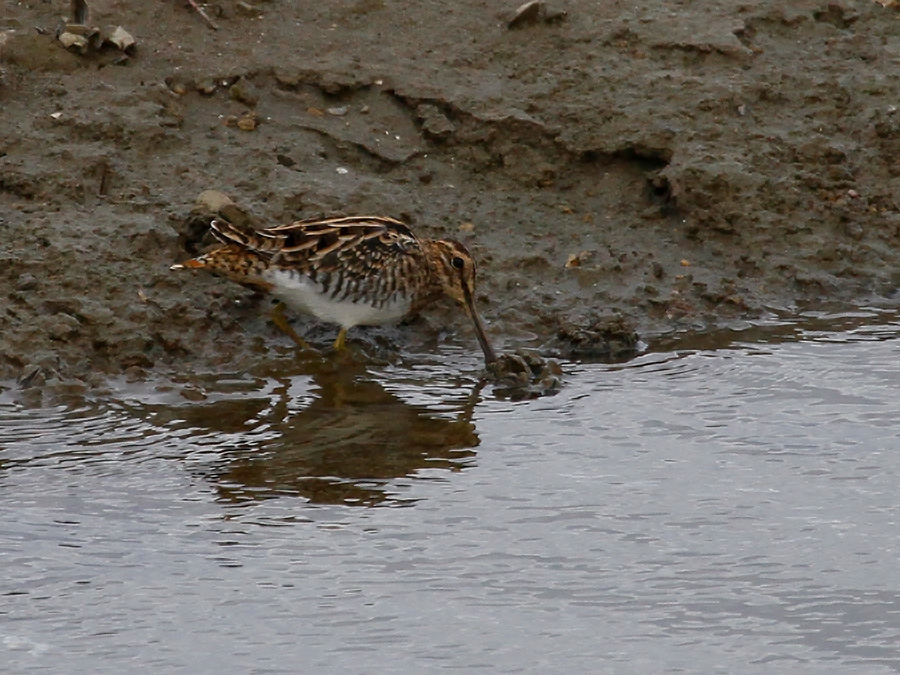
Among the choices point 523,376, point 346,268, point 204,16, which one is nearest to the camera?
point 523,376

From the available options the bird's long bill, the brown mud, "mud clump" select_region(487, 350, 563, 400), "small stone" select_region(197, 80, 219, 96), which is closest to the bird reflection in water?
"mud clump" select_region(487, 350, 563, 400)

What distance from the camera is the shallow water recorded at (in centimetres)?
571

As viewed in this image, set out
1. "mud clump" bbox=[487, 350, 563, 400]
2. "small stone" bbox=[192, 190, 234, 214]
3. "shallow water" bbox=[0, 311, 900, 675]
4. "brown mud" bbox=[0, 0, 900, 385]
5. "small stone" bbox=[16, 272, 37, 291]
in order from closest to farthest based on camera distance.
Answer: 1. "shallow water" bbox=[0, 311, 900, 675]
2. "mud clump" bbox=[487, 350, 563, 400]
3. "small stone" bbox=[16, 272, 37, 291]
4. "brown mud" bbox=[0, 0, 900, 385]
5. "small stone" bbox=[192, 190, 234, 214]

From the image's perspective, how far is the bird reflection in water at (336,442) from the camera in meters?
6.96

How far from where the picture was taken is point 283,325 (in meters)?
8.72

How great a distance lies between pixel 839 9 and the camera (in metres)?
11.0

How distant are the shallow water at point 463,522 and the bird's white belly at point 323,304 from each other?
338 mm

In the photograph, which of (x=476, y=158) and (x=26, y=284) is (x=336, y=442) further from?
(x=476, y=158)

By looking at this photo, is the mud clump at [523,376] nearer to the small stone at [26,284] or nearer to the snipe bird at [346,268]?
the snipe bird at [346,268]

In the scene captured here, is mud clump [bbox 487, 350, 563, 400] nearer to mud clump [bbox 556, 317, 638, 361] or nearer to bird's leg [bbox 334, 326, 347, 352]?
mud clump [bbox 556, 317, 638, 361]

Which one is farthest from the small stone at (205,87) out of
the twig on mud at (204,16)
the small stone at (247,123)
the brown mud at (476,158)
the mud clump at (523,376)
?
the mud clump at (523,376)

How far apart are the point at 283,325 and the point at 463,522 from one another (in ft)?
7.97

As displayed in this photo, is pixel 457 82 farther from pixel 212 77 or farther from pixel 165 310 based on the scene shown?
pixel 165 310

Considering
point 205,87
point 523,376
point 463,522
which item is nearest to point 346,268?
point 523,376
